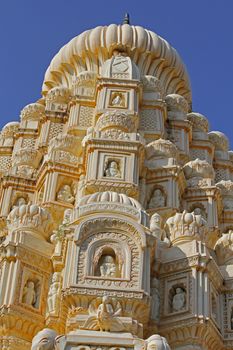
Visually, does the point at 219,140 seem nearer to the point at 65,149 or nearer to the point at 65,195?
the point at 65,149

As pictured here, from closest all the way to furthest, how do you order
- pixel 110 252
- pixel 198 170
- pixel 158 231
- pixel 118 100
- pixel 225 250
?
pixel 110 252 → pixel 158 231 → pixel 225 250 → pixel 198 170 → pixel 118 100

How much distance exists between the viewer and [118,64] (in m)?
38.8

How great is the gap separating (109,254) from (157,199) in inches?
322

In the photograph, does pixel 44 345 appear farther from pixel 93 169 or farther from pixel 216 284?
pixel 93 169

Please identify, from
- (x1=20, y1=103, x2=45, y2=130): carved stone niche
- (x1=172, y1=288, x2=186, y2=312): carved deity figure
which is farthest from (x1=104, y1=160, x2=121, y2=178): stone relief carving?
(x1=20, y1=103, x2=45, y2=130): carved stone niche

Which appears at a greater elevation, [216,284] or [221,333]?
[216,284]

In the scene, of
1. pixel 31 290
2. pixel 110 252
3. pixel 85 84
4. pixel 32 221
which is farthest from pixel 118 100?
pixel 31 290

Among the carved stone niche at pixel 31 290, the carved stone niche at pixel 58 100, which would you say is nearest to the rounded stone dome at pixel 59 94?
the carved stone niche at pixel 58 100

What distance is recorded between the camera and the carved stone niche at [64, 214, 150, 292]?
81.9ft

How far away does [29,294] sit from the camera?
87.9 ft

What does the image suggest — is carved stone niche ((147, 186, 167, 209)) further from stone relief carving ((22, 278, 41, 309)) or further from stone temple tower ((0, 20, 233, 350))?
stone relief carving ((22, 278, 41, 309))

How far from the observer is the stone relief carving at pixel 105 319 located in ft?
76.5

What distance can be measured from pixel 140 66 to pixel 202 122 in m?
4.57

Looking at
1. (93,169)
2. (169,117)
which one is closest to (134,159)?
(93,169)
